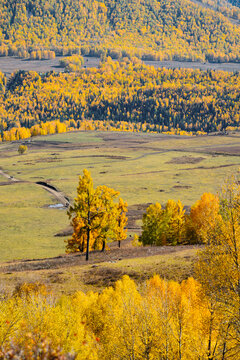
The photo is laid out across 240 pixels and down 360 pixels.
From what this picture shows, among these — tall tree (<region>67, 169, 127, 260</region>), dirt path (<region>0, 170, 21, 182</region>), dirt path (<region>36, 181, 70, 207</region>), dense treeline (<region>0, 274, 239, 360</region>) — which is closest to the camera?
dense treeline (<region>0, 274, 239, 360</region>)

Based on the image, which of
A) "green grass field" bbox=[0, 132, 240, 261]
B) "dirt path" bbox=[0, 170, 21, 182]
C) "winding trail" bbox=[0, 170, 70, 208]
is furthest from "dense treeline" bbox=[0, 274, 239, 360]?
"dirt path" bbox=[0, 170, 21, 182]

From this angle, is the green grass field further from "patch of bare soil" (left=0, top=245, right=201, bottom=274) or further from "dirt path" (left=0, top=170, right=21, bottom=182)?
"patch of bare soil" (left=0, top=245, right=201, bottom=274)

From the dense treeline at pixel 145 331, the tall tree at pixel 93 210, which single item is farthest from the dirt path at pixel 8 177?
the dense treeline at pixel 145 331

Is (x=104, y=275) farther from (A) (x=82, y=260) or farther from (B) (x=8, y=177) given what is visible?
(B) (x=8, y=177)

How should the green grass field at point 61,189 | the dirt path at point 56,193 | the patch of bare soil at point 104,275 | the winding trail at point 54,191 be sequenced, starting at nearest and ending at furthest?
the patch of bare soil at point 104,275 < the green grass field at point 61,189 < the dirt path at point 56,193 < the winding trail at point 54,191

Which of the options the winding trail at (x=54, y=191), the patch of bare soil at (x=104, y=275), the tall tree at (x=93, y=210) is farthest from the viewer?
the winding trail at (x=54, y=191)

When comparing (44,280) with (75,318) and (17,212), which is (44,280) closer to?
(75,318)

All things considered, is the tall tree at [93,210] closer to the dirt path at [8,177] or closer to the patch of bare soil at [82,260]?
the patch of bare soil at [82,260]

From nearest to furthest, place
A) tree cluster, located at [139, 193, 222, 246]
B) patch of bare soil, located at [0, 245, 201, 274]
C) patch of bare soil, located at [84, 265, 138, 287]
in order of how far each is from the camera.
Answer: patch of bare soil, located at [84, 265, 138, 287] → patch of bare soil, located at [0, 245, 201, 274] → tree cluster, located at [139, 193, 222, 246]

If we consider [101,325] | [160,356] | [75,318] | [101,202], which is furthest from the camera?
[101,202]

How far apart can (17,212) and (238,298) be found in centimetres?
10602

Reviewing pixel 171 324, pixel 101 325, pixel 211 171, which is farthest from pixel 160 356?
pixel 211 171

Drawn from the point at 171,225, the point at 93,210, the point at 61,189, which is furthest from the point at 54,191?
the point at 93,210

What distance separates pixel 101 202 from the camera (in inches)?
2911
